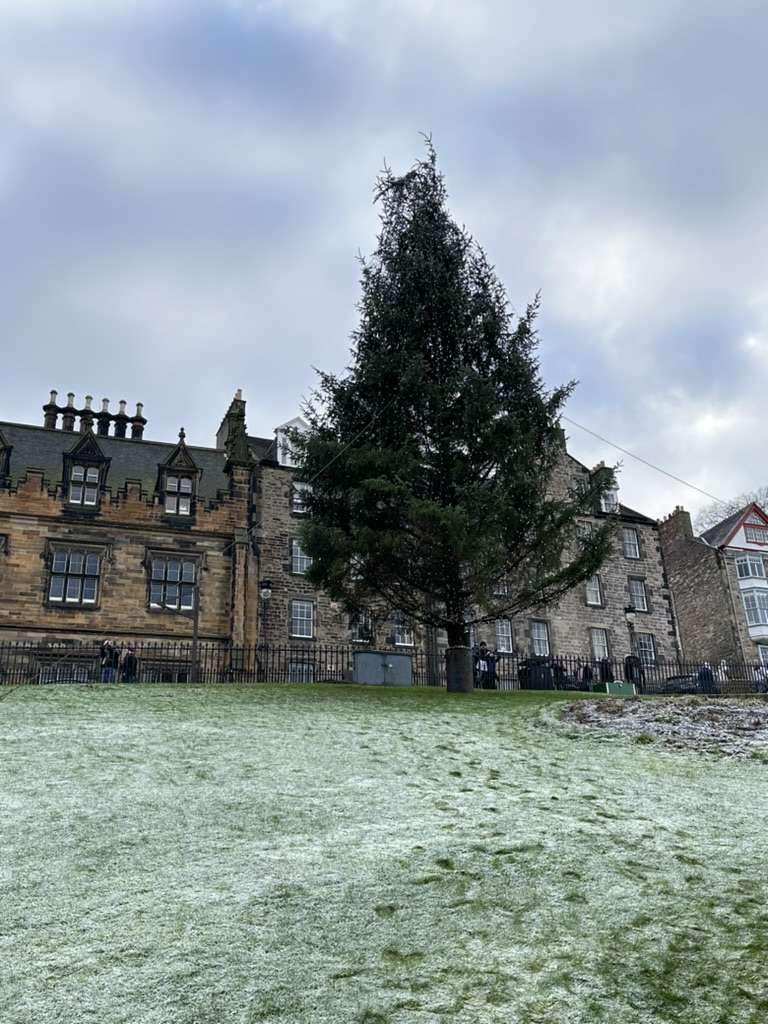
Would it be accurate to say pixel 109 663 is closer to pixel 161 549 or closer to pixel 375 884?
pixel 161 549

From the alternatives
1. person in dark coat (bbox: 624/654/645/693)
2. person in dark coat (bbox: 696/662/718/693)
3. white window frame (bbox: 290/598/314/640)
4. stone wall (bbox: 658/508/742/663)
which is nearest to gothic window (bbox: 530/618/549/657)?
person in dark coat (bbox: 624/654/645/693)

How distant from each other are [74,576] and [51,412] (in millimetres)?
12379

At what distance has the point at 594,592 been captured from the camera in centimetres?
4591

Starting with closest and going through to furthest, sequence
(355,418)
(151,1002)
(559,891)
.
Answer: (151,1002), (559,891), (355,418)

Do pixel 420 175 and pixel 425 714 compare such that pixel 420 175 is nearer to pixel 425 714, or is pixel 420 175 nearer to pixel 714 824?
pixel 425 714

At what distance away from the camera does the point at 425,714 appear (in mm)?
17750

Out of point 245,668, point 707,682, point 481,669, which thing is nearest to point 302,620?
point 245,668

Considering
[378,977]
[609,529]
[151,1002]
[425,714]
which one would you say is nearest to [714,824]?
[378,977]

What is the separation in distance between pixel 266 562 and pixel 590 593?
17.5 m

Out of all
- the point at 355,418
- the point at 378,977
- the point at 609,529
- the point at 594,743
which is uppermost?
the point at 355,418

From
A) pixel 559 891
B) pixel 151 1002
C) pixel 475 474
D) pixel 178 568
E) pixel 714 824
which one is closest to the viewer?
pixel 151 1002

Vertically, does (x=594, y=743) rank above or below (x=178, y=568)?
below

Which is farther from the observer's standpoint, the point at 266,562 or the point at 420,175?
the point at 266,562

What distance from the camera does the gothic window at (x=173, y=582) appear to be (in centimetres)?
3581
